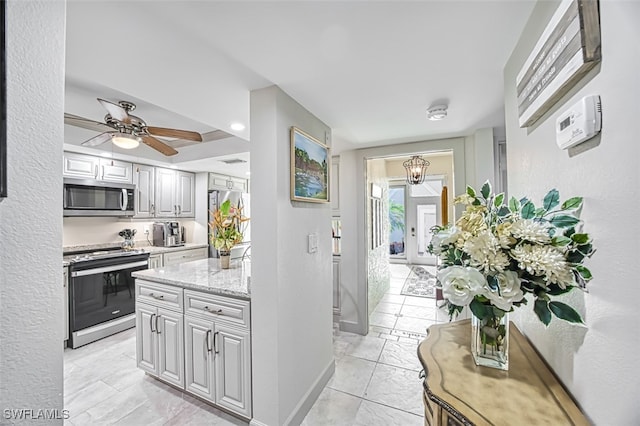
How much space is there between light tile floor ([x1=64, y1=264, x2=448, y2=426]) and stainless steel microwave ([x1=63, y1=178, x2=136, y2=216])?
1.59 meters

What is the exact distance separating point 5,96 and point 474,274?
46.1 inches

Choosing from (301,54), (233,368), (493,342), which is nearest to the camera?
(493,342)

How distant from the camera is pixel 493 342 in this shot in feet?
→ 2.98

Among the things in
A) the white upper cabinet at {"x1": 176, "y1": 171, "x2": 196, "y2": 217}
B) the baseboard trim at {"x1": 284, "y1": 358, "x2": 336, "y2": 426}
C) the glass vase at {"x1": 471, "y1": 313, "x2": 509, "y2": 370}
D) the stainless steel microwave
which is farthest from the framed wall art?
the white upper cabinet at {"x1": 176, "y1": 171, "x2": 196, "y2": 217}

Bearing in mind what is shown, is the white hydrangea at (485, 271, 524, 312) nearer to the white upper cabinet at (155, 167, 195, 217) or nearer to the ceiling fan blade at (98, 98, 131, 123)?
the ceiling fan blade at (98, 98, 131, 123)

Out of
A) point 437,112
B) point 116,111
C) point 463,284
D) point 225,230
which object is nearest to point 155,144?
point 116,111

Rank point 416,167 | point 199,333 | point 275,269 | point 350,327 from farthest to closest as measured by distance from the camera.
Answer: point 416,167
point 350,327
point 199,333
point 275,269

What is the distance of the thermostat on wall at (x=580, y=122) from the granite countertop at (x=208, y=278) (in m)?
1.71

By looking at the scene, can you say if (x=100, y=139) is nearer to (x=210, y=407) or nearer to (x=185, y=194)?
(x=185, y=194)

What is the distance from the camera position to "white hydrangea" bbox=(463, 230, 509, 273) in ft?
2.53

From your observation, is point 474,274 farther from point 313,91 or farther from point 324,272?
point 324,272

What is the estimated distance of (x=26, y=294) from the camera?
543mm

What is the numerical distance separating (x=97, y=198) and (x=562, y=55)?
4446mm

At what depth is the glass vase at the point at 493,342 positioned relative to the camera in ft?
2.93
